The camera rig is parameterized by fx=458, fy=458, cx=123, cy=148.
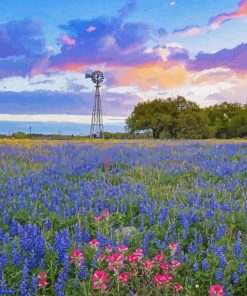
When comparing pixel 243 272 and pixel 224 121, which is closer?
pixel 243 272

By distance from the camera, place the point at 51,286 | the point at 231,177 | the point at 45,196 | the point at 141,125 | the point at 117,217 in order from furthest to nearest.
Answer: the point at 141,125, the point at 231,177, the point at 45,196, the point at 117,217, the point at 51,286

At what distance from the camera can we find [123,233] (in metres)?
5.54

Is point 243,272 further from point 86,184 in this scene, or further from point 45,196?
point 86,184

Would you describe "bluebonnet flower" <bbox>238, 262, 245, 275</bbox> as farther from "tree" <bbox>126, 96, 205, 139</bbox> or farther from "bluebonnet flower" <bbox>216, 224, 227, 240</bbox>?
"tree" <bbox>126, 96, 205, 139</bbox>

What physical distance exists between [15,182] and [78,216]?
10.0ft

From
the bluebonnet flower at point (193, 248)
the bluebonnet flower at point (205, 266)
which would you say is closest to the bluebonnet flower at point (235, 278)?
the bluebonnet flower at point (205, 266)

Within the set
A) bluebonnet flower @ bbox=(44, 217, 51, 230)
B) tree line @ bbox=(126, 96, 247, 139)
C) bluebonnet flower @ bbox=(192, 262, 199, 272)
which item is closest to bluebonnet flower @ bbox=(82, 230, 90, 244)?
bluebonnet flower @ bbox=(44, 217, 51, 230)

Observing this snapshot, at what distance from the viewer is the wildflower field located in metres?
4.27

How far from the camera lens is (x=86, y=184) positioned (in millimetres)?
8469

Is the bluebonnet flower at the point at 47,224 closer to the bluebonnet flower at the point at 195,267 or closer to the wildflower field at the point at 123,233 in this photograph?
the wildflower field at the point at 123,233

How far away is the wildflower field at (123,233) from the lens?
4.27 m

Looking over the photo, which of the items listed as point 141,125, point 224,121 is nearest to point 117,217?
point 141,125

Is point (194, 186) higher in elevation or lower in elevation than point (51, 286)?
higher

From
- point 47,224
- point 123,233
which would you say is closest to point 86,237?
point 123,233
